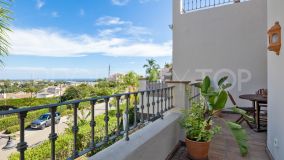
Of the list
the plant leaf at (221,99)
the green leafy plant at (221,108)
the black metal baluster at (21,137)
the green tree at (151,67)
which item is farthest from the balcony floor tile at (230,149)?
→ the green tree at (151,67)

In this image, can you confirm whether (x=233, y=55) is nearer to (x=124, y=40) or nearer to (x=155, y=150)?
(x=155, y=150)

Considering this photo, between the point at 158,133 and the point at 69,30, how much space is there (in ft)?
82.7

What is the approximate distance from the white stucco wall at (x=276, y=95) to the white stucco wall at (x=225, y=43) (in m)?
3.20

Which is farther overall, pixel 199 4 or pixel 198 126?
pixel 199 4

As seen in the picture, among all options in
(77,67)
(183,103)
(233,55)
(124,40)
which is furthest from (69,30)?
(183,103)

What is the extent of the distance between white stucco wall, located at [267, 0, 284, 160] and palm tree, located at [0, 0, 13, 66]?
3041 mm

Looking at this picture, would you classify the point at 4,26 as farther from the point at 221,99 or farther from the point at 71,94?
the point at 71,94

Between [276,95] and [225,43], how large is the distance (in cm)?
404

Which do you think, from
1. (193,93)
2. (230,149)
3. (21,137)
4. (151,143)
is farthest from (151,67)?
(21,137)

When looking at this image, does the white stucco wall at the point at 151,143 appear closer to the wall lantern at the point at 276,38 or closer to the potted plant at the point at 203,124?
the potted plant at the point at 203,124

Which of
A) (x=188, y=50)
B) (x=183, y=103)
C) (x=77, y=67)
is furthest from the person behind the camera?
(x=77, y=67)

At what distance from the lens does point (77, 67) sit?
4303cm

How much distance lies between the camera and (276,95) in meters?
2.53

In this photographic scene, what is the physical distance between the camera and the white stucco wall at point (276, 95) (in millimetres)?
2324
